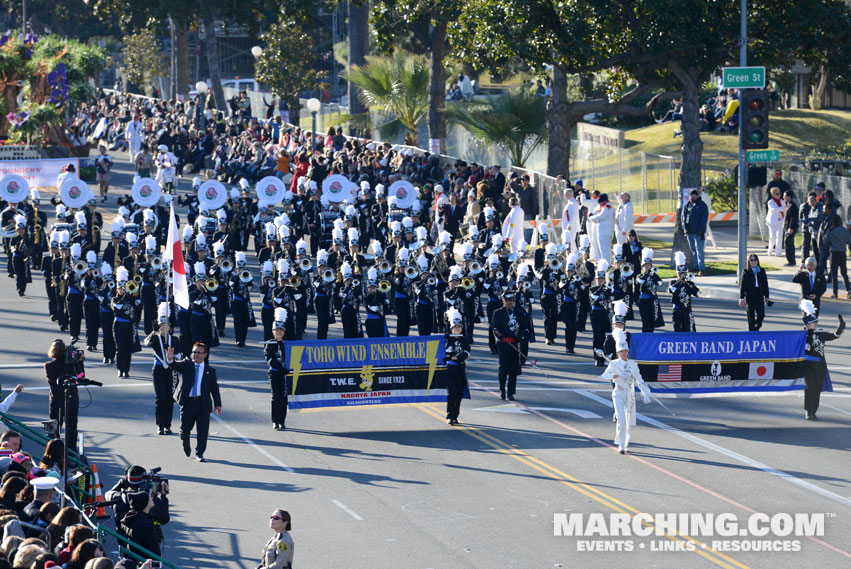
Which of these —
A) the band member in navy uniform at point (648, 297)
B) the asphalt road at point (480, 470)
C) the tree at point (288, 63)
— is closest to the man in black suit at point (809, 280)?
the asphalt road at point (480, 470)

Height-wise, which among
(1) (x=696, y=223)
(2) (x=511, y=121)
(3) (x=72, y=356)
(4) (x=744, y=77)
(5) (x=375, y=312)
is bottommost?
(3) (x=72, y=356)

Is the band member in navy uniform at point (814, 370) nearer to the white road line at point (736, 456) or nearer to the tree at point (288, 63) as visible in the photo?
the white road line at point (736, 456)

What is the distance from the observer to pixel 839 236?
27141 millimetres

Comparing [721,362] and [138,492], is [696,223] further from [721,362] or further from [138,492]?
[138,492]

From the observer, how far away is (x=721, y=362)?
64.6 ft

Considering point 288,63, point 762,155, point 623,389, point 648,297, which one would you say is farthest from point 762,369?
point 288,63

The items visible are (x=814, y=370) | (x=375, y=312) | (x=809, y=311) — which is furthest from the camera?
→ (x=375, y=312)

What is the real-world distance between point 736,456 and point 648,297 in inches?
285

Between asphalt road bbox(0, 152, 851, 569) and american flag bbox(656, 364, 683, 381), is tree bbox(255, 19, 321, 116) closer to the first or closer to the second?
asphalt road bbox(0, 152, 851, 569)

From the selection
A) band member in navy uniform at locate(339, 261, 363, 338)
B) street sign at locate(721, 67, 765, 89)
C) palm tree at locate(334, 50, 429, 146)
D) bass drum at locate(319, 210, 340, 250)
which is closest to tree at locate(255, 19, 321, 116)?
palm tree at locate(334, 50, 429, 146)

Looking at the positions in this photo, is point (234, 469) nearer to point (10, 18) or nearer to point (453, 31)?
point (453, 31)

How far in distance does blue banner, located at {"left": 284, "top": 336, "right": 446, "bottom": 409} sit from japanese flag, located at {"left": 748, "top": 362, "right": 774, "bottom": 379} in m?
4.45

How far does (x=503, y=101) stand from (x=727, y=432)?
69.4 ft

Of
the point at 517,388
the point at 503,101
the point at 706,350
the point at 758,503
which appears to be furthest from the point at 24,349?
the point at 503,101
